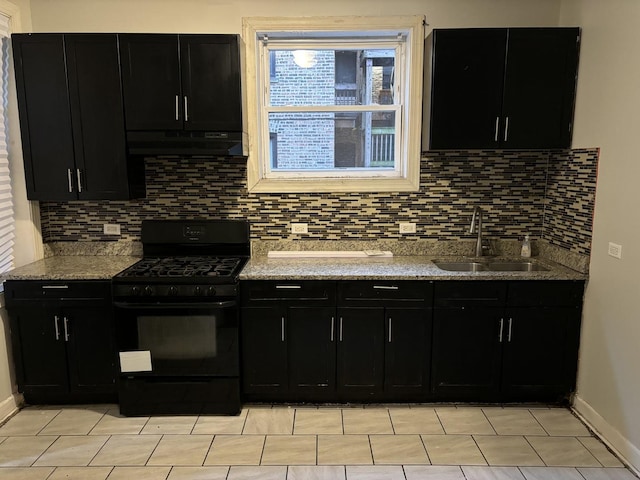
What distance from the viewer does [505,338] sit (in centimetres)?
290

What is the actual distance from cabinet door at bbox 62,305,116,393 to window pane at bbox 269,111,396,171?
157 centimetres

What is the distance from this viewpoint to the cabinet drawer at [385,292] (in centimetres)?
285

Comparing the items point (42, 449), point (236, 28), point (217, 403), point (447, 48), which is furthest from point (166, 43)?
point (42, 449)

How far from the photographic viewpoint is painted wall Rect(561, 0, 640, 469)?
2416mm

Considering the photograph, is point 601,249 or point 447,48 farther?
point 447,48

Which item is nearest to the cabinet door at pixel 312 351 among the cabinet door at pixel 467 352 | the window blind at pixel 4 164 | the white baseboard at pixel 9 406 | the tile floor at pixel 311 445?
the tile floor at pixel 311 445

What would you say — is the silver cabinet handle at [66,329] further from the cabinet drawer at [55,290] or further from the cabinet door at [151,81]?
the cabinet door at [151,81]

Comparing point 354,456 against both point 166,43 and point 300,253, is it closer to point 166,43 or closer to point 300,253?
point 300,253

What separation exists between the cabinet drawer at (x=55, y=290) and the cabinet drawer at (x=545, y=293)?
8.18 ft

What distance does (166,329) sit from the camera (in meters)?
2.81

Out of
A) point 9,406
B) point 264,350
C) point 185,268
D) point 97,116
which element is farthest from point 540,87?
point 9,406

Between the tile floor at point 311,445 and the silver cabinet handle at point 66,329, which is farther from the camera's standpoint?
the silver cabinet handle at point 66,329

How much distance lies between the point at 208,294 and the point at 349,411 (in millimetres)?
1154

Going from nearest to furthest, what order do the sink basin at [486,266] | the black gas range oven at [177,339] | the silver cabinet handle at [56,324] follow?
the black gas range oven at [177,339]
the silver cabinet handle at [56,324]
the sink basin at [486,266]
